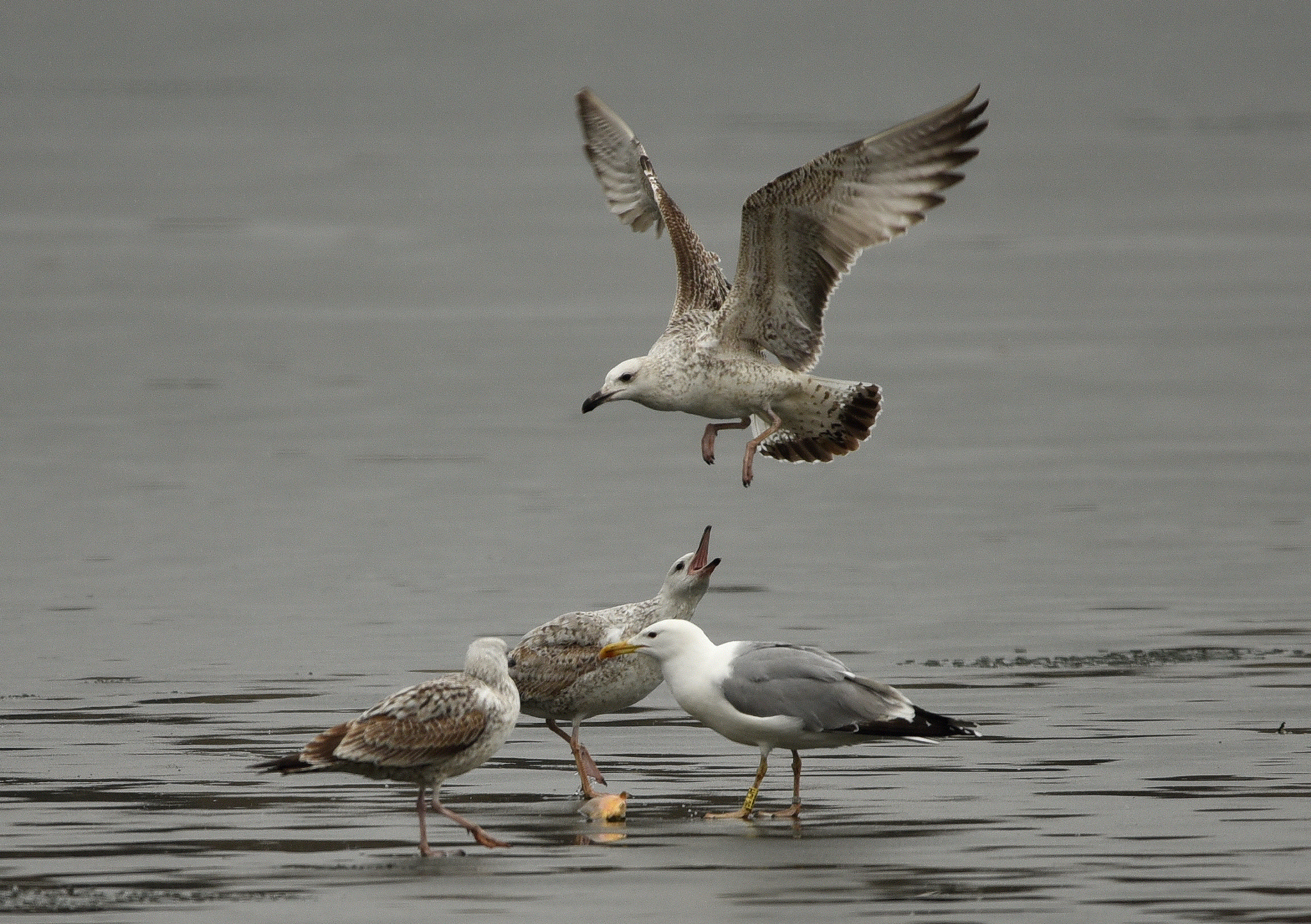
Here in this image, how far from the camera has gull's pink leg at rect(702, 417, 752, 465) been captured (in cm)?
1352

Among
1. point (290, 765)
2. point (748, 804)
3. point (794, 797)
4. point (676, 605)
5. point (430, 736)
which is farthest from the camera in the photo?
point (676, 605)

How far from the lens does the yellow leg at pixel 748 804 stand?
904 centimetres

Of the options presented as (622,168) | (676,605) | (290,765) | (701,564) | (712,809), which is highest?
(622,168)

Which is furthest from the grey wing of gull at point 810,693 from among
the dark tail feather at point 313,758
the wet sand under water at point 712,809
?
the dark tail feather at point 313,758

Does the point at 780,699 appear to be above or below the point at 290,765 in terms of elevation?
above

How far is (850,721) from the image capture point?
30.1 ft

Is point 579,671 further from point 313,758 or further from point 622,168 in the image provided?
point 622,168

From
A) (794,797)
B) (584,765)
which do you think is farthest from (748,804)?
(584,765)

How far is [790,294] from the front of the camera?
13617 mm

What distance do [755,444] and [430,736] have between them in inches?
212

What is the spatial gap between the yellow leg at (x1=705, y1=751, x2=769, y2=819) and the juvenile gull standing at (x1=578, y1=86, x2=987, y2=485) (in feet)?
13.6

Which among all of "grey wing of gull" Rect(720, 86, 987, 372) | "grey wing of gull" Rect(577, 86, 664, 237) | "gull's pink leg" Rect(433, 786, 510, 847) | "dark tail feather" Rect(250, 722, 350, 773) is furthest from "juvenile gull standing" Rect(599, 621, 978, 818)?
"grey wing of gull" Rect(577, 86, 664, 237)

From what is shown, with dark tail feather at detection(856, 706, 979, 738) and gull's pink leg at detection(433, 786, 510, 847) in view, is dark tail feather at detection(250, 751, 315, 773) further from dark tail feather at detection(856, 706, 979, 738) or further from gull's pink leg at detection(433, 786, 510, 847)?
dark tail feather at detection(856, 706, 979, 738)

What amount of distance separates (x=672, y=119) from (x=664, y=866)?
26.0 m
